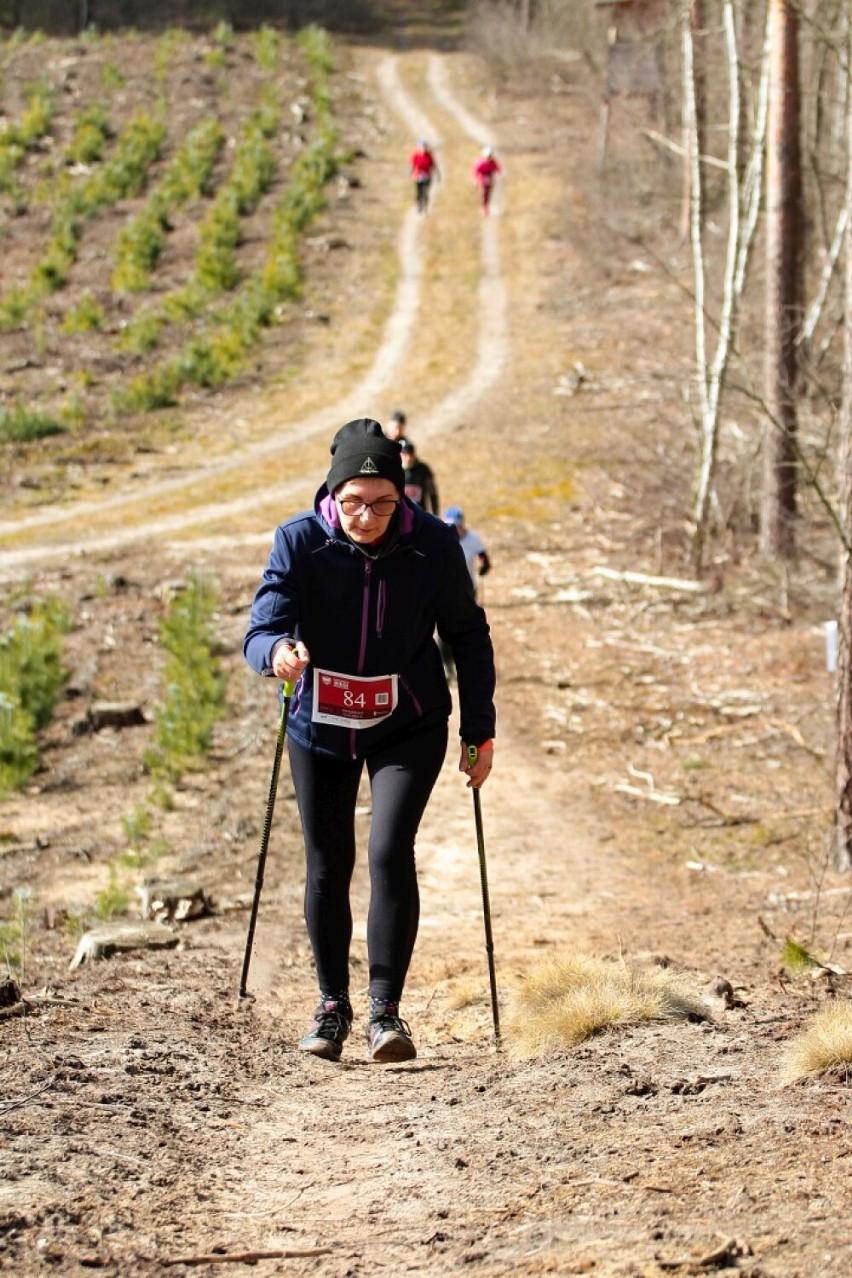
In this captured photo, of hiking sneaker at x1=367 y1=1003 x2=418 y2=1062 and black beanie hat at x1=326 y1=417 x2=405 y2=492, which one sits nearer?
black beanie hat at x1=326 y1=417 x2=405 y2=492

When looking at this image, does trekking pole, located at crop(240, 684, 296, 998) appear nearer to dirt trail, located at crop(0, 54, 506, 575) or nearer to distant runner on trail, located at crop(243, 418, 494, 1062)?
distant runner on trail, located at crop(243, 418, 494, 1062)

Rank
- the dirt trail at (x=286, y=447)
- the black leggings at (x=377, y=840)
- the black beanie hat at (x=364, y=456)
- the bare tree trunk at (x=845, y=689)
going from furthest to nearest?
the dirt trail at (x=286, y=447), the bare tree trunk at (x=845, y=689), the black leggings at (x=377, y=840), the black beanie hat at (x=364, y=456)

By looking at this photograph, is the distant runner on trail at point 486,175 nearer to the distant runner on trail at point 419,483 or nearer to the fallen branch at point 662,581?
the fallen branch at point 662,581

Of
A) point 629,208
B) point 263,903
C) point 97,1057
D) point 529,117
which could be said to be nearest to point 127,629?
point 263,903

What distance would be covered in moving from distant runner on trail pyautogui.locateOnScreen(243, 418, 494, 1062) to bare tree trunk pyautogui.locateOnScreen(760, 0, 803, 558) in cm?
1025

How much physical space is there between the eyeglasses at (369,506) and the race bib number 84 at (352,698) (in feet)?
1.65

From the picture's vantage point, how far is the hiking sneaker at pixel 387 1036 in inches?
199

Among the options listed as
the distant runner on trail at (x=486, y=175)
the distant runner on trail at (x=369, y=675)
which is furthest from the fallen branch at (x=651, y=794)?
the distant runner on trail at (x=486, y=175)

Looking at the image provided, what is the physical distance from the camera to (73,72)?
45.9 meters

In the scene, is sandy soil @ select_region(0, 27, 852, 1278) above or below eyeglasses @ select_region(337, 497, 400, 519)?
below

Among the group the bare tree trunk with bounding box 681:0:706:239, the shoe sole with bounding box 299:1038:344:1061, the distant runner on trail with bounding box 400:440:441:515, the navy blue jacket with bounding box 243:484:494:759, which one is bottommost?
the shoe sole with bounding box 299:1038:344:1061

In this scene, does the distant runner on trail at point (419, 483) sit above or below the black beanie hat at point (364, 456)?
below

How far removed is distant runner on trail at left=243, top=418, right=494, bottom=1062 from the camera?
16.0 ft

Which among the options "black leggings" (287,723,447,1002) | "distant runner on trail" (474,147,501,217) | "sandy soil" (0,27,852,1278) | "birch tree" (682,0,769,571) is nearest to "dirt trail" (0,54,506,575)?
"sandy soil" (0,27,852,1278)
